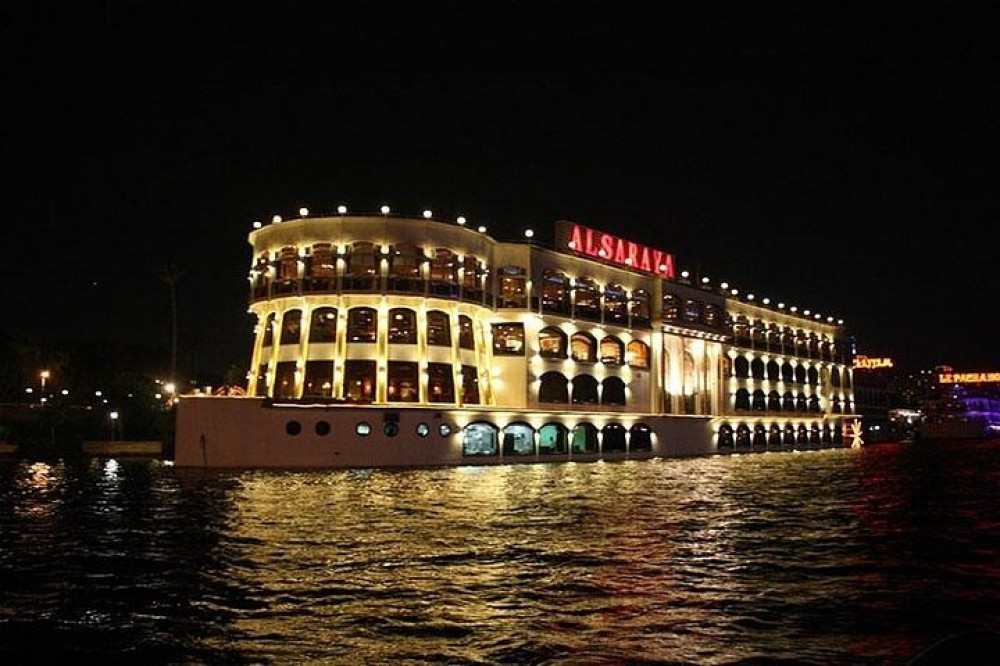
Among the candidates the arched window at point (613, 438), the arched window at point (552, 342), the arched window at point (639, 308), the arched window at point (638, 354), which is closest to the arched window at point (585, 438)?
the arched window at point (613, 438)

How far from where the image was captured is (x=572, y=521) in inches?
811

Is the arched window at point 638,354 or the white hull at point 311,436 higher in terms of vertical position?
the arched window at point 638,354

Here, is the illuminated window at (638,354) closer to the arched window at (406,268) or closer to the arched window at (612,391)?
the arched window at (612,391)

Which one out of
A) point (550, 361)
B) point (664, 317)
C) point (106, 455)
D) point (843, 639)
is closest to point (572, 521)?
point (843, 639)

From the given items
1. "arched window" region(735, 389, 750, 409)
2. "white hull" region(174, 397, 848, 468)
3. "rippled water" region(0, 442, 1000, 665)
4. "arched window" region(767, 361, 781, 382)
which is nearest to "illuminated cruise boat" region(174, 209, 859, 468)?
"white hull" region(174, 397, 848, 468)

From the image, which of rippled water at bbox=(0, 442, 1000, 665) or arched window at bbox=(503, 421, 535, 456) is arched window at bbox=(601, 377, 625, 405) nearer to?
arched window at bbox=(503, 421, 535, 456)

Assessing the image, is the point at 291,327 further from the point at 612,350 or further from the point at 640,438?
the point at 640,438

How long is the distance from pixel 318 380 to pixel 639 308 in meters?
31.9

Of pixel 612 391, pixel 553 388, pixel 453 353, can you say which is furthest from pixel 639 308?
pixel 453 353

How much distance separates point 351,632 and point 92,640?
2.78 m

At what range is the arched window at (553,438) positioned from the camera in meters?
62.0

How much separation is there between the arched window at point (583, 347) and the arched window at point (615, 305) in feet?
7.20

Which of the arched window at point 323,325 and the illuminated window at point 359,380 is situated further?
the arched window at point 323,325

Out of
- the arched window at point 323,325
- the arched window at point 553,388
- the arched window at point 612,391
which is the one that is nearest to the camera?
the arched window at point 323,325
